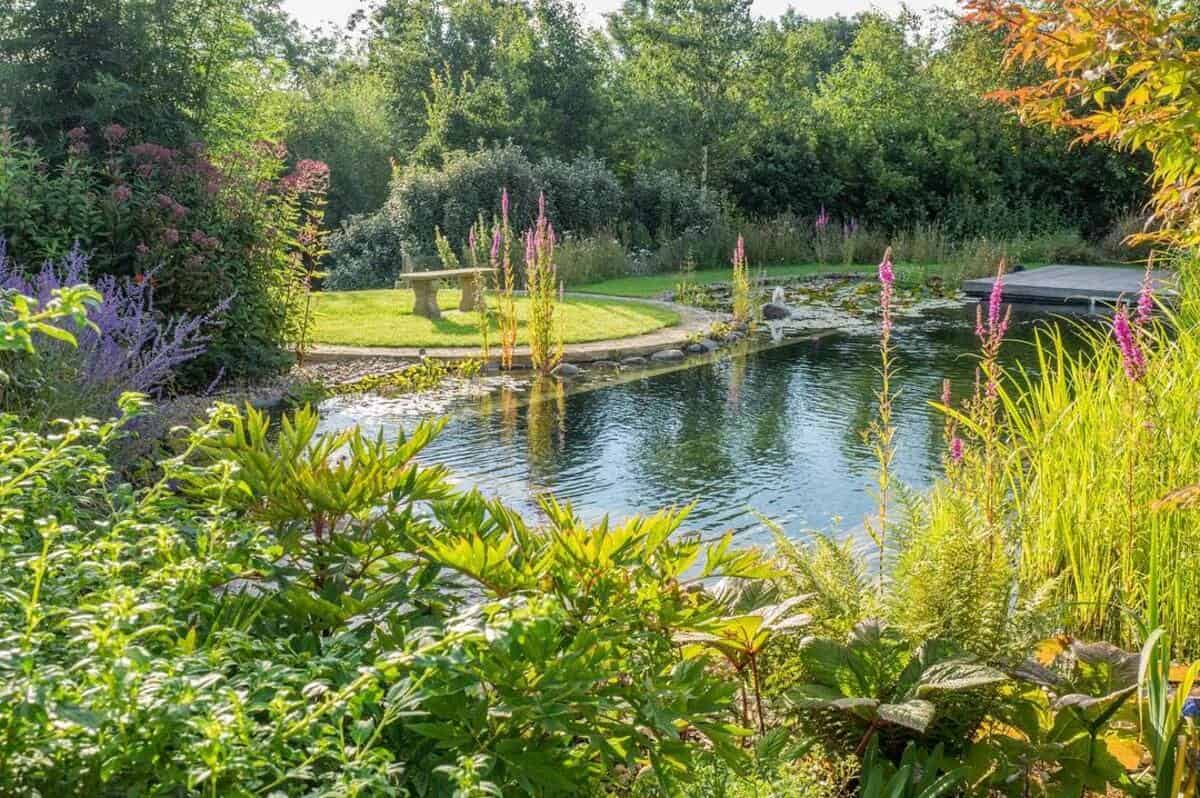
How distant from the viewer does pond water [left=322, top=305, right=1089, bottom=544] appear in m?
5.95

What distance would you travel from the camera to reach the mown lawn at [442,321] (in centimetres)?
1055

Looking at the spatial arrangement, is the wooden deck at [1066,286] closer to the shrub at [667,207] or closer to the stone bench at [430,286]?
the shrub at [667,207]

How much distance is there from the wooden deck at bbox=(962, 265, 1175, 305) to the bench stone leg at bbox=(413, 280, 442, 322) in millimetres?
7847

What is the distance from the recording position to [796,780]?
2312 millimetres

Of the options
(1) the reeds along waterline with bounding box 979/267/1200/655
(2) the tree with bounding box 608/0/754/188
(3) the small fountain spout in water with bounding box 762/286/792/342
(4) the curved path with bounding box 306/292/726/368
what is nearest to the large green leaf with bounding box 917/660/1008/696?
(1) the reeds along waterline with bounding box 979/267/1200/655

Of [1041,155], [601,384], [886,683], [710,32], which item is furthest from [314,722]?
[1041,155]

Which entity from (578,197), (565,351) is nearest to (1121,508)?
(565,351)

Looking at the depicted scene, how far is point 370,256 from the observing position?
61.3ft

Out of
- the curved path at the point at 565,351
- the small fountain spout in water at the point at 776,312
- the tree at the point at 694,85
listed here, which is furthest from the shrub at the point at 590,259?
the curved path at the point at 565,351

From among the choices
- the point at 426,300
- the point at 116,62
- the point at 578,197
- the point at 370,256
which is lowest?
the point at 426,300

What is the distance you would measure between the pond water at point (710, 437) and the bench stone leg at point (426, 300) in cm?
332

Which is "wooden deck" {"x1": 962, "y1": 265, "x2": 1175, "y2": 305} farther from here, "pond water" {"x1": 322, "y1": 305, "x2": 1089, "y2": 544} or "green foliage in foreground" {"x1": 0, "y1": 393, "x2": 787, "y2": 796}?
"green foliage in foreground" {"x1": 0, "y1": 393, "x2": 787, "y2": 796}

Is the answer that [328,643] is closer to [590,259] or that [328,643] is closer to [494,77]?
[590,259]

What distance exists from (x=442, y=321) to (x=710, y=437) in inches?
202
